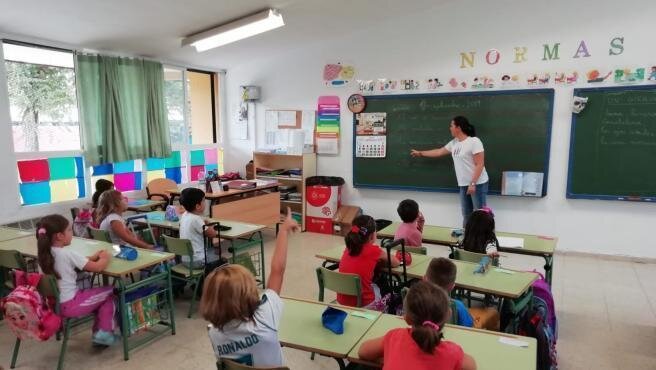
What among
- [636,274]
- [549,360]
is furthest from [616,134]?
[549,360]

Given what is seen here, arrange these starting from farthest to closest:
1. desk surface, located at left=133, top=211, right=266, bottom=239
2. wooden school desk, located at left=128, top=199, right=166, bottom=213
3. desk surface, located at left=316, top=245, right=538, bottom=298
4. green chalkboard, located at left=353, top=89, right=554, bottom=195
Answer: green chalkboard, located at left=353, top=89, right=554, bottom=195, wooden school desk, located at left=128, top=199, right=166, bottom=213, desk surface, located at left=133, top=211, right=266, bottom=239, desk surface, located at left=316, top=245, right=538, bottom=298

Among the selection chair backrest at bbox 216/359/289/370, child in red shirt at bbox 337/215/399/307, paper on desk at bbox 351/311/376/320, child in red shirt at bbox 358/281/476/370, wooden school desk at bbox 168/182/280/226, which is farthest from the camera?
wooden school desk at bbox 168/182/280/226

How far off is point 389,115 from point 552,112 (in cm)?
200

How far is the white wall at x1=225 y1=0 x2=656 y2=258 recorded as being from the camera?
198 inches

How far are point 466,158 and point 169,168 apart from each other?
13.2 ft

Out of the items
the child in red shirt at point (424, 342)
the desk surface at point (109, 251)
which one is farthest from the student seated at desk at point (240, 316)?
the desk surface at point (109, 251)

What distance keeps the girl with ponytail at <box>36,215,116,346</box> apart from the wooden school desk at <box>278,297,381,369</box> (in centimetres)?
146

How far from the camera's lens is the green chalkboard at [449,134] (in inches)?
213

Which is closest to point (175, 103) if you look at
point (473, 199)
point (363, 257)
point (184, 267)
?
point (184, 267)

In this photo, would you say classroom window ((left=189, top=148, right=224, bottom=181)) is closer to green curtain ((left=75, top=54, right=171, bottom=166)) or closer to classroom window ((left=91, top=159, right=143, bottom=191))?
green curtain ((left=75, top=54, right=171, bottom=166))

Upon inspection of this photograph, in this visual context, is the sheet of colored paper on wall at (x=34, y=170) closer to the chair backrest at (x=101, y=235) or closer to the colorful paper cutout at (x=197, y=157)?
the chair backrest at (x=101, y=235)

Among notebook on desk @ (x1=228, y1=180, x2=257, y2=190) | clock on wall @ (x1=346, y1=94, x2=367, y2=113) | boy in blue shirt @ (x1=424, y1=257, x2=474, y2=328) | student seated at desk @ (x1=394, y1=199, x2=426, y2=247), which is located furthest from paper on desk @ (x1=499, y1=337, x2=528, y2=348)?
clock on wall @ (x1=346, y1=94, x2=367, y2=113)

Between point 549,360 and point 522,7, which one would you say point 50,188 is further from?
point 522,7

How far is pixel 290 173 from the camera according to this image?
6.74m
